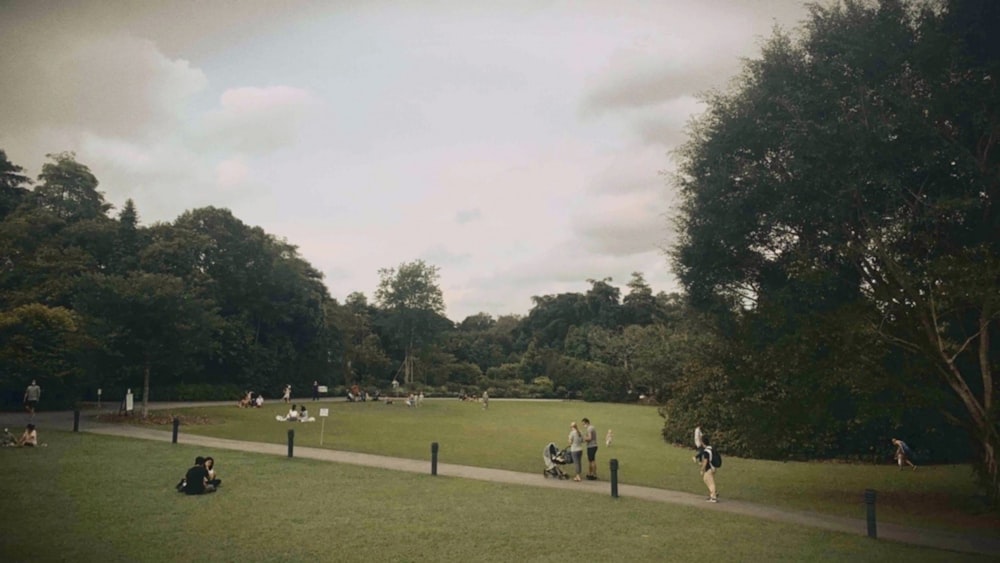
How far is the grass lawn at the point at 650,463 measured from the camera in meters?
15.1

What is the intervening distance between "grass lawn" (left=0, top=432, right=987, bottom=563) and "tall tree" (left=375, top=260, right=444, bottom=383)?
48.0 m

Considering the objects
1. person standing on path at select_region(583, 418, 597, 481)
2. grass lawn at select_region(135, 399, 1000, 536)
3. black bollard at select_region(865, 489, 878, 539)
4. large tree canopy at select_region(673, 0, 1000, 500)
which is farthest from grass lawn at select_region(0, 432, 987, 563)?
large tree canopy at select_region(673, 0, 1000, 500)

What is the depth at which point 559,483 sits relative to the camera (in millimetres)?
17172

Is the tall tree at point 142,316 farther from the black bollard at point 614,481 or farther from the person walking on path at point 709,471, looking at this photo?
the person walking on path at point 709,471

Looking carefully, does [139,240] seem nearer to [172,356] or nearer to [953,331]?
[172,356]

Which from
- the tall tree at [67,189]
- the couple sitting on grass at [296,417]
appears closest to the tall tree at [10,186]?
the tall tree at [67,189]

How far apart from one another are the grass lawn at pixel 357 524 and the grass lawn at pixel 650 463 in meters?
3.64

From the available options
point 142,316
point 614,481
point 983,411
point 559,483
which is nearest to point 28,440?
point 142,316

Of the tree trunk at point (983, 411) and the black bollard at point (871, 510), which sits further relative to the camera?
the tree trunk at point (983, 411)

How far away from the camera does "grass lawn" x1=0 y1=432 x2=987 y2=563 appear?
32.1 feet

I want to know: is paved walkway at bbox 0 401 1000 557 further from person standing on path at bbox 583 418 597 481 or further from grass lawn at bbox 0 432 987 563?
grass lawn at bbox 0 432 987 563

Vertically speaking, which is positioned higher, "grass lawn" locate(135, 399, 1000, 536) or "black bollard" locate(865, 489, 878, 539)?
"black bollard" locate(865, 489, 878, 539)

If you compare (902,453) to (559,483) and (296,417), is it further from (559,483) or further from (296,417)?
(296,417)

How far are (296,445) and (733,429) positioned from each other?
18.5 m
